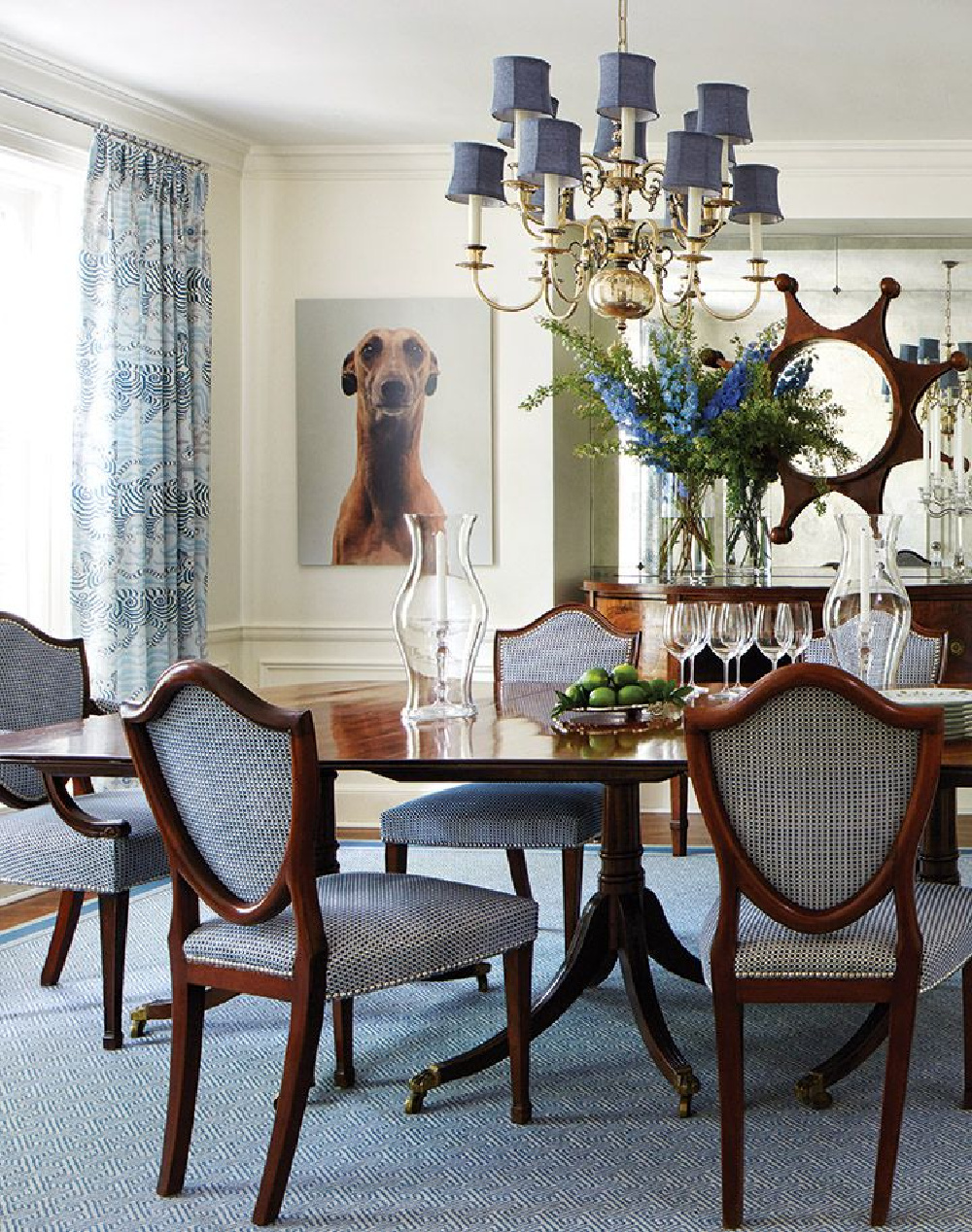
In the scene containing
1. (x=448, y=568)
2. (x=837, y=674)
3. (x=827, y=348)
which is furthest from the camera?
(x=827, y=348)

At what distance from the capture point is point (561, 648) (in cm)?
414

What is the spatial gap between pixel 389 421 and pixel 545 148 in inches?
114

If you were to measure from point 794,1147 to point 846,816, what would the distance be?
2.27 feet

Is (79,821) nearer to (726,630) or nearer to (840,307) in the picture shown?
(726,630)

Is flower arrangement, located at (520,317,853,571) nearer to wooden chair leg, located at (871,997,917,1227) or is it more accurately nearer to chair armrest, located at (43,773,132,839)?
chair armrest, located at (43,773,132,839)

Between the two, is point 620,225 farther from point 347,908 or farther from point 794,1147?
point 794,1147

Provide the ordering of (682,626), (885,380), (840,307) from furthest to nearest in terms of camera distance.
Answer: (840,307) → (885,380) → (682,626)

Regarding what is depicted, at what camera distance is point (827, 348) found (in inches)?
231

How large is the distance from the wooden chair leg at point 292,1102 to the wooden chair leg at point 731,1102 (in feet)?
2.04

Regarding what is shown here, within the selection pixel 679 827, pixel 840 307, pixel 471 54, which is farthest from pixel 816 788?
pixel 840 307

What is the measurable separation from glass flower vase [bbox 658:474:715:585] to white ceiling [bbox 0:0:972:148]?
51.5 inches

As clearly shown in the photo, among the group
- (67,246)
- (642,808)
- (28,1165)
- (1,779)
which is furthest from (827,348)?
(28,1165)

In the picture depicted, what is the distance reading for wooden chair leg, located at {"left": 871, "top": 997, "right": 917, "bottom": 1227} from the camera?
2352mm

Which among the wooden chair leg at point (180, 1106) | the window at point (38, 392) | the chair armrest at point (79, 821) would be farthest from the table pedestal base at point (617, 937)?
the window at point (38, 392)
